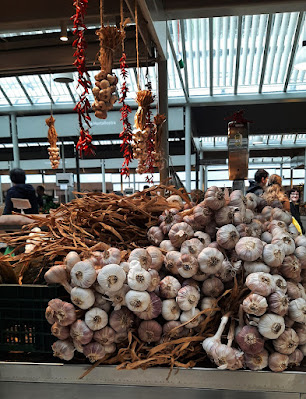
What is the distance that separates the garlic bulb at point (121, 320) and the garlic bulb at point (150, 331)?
0.04 m

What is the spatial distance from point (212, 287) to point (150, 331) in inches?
8.4

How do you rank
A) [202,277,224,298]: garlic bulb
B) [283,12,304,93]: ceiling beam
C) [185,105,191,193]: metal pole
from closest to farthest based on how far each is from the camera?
1. [202,277,224,298]: garlic bulb
2. [283,12,304,93]: ceiling beam
3. [185,105,191,193]: metal pole

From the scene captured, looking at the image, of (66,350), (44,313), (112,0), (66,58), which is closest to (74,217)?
(44,313)

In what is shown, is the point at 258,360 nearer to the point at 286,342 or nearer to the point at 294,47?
the point at 286,342

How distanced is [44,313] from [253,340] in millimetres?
590

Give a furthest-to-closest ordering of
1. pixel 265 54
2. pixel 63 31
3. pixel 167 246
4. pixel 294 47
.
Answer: pixel 265 54 < pixel 294 47 < pixel 63 31 < pixel 167 246

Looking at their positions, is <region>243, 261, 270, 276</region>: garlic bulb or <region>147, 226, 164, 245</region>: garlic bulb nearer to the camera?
<region>243, 261, 270, 276</region>: garlic bulb

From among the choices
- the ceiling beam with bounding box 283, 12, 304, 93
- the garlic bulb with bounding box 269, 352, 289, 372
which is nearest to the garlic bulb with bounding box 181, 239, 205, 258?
the garlic bulb with bounding box 269, 352, 289, 372

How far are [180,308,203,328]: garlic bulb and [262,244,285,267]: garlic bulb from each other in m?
0.25

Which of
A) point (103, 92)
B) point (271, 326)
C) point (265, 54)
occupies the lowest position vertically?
point (271, 326)

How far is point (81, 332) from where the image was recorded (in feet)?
3.15

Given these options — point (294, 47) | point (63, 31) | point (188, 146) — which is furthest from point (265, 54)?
point (63, 31)

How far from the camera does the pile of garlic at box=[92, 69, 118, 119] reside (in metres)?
2.66

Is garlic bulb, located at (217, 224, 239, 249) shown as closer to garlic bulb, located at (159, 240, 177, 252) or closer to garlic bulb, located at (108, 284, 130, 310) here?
garlic bulb, located at (159, 240, 177, 252)
